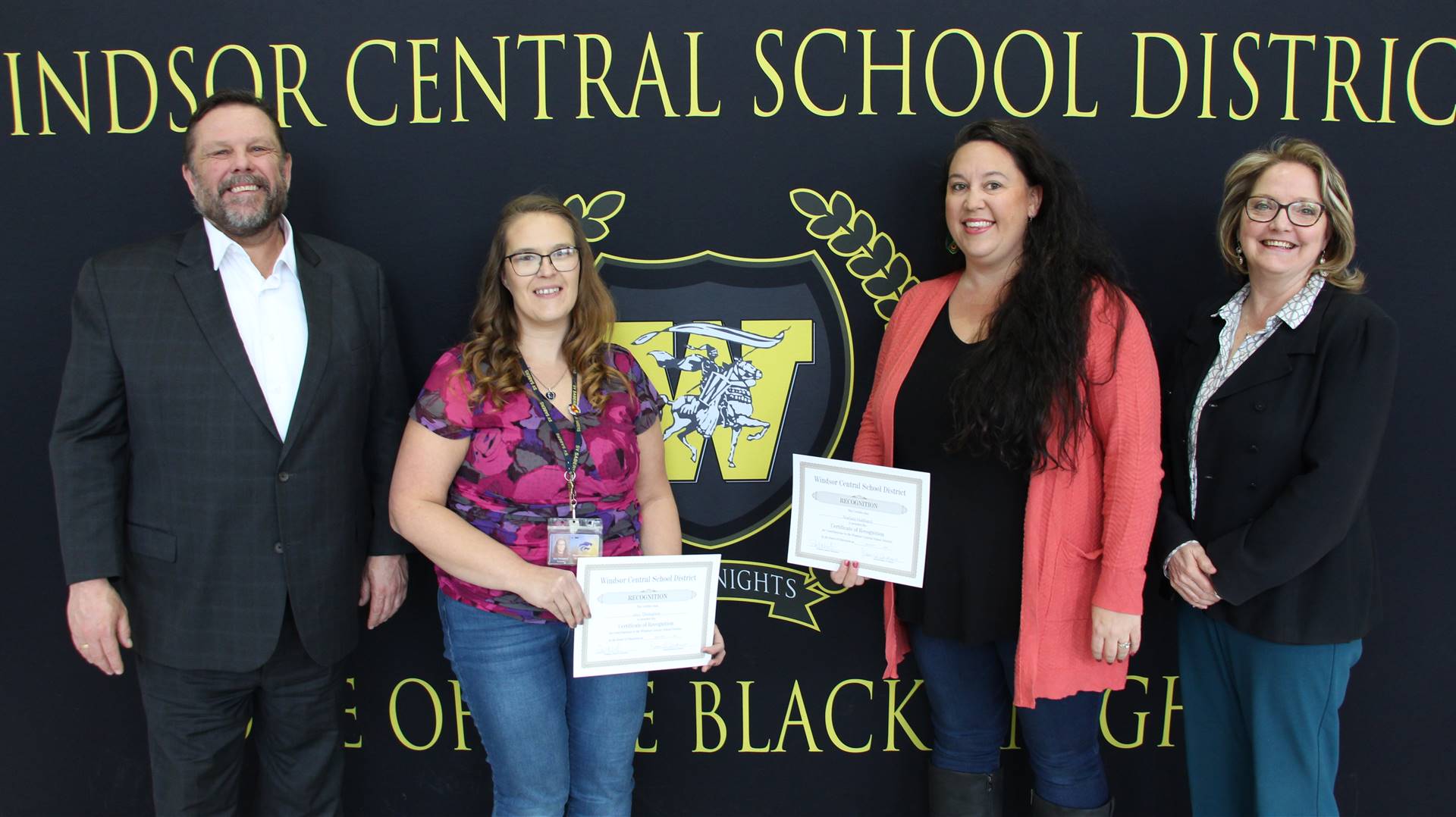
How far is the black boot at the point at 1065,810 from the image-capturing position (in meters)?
1.96

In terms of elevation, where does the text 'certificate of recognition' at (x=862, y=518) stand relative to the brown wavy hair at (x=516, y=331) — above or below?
below

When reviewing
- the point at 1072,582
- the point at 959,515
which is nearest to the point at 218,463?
the point at 959,515

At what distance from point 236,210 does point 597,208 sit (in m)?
0.85

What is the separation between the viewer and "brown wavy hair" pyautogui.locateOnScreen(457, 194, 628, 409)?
1.81 meters

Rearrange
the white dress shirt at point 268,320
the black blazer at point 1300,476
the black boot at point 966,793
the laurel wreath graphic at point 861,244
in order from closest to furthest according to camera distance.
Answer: the black blazer at point 1300,476 < the white dress shirt at point 268,320 < the black boot at point 966,793 < the laurel wreath graphic at point 861,244

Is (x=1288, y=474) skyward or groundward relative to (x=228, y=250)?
groundward

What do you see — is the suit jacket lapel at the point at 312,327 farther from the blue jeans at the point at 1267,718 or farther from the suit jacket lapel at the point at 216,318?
the blue jeans at the point at 1267,718

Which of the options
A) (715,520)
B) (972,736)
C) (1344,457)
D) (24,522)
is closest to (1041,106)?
(1344,457)

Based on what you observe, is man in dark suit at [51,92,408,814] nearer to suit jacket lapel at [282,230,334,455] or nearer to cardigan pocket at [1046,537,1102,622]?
suit jacket lapel at [282,230,334,455]

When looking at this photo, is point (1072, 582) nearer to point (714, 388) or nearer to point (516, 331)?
point (714, 388)

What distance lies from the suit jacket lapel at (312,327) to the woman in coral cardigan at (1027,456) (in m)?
1.20

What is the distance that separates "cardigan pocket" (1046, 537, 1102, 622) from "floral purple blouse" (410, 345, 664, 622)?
34.4 inches

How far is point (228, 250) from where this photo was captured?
1966mm

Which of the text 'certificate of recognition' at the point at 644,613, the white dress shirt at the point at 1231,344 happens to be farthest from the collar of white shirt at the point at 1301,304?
the text 'certificate of recognition' at the point at 644,613
